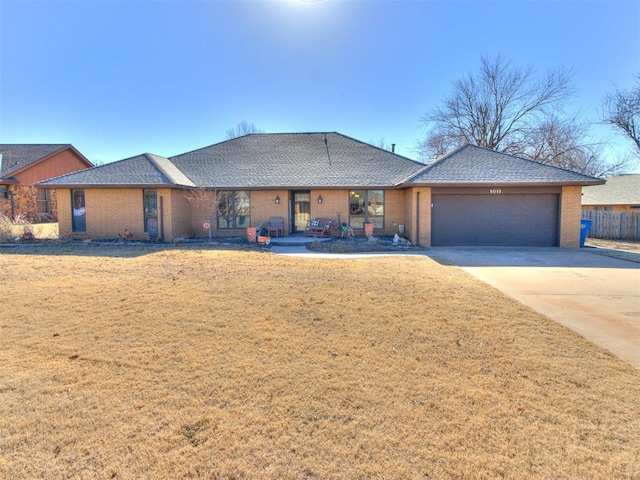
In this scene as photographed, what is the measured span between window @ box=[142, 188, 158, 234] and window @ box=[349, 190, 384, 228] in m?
8.26

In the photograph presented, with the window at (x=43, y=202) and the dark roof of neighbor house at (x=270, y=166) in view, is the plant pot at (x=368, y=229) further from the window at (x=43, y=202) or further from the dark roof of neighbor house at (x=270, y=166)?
the window at (x=43, y=202)

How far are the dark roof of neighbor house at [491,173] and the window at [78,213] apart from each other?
1332 cm

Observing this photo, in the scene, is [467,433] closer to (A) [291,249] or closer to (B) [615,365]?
(B) [615,365]

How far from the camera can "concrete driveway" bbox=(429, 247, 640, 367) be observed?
4457mm

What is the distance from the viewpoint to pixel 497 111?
28.6 metres

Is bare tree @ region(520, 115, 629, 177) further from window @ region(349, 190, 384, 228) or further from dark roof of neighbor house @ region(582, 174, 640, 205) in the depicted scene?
window @ region(349, 190, 384, 228)

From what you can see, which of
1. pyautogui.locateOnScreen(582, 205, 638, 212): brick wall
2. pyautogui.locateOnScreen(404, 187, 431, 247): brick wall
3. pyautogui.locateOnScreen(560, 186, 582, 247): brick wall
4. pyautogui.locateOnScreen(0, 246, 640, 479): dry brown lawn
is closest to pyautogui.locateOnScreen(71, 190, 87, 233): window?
pyautogui.locateOnScreen(0, 246, 640, 479): dry brown lawn

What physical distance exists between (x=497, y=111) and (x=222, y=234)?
84.6ft

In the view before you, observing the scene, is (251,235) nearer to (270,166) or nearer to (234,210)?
(234,210)

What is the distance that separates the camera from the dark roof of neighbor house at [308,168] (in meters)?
12.7

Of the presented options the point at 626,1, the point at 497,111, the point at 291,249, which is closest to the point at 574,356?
the point at 291,249

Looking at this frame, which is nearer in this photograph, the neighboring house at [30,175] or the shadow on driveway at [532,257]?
the shadow on driveway at [532,257]

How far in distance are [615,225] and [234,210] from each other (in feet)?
60.3

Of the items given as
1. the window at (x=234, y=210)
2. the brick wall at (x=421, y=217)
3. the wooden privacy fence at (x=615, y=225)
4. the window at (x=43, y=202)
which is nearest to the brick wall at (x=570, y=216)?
the brick wall at (x=421, y=217)
